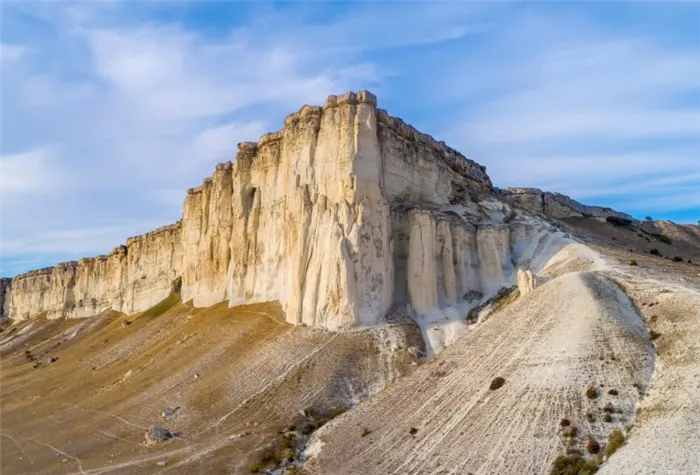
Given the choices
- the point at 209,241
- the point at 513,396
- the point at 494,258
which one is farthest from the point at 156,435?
the point at 209,241

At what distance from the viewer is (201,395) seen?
44.1 meters

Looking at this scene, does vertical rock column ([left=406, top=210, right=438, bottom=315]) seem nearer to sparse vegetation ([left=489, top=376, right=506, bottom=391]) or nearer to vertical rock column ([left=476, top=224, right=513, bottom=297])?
vertical rock column ([left=476, top=224, right=513, bottom=297])

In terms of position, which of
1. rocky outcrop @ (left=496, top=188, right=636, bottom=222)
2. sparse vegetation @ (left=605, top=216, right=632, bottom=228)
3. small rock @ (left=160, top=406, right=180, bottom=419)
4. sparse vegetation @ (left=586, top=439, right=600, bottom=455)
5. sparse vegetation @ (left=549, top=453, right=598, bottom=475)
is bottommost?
small rock @ (left=160, top=406, right=180, bottom=419)

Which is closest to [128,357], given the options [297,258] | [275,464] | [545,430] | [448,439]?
[297,258]

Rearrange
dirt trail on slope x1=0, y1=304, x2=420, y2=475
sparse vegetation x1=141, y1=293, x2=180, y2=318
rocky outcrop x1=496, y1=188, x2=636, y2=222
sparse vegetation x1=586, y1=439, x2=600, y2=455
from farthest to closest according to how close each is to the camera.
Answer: rocky outcrop x1=496, y1=188, x2=636, y2=222
sparse vegetation x1=141, y1=293, x2=180, y2=318
dirt trail on slope x1=0, y1=304, x2=420, y2=475
sparse vegetation x1=586, y1=439, x2=600, y2=455

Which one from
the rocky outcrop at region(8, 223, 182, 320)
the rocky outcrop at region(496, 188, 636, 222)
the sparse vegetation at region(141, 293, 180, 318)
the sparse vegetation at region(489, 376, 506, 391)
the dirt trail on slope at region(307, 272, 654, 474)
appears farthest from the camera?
the rocky outcrop at region(496, 188, 636, 222)

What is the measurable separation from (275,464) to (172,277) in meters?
58.3

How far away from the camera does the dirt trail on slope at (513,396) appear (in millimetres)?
27828

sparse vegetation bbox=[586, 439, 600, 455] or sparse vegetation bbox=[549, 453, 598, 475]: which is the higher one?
sparse vegetation bbox=[586, 439, 600, 455]

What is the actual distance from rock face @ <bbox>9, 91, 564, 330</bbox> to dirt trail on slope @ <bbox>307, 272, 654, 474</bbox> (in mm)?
12791

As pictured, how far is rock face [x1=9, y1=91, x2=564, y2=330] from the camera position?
49688 mm

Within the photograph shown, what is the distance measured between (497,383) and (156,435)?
20.4 meters

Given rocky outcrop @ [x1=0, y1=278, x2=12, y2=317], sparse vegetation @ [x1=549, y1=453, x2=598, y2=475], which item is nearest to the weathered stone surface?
sparse vegetation @ [x1=549, y1=453, x2=598, y2=475]

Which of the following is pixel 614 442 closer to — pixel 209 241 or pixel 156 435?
pixel 156 435
